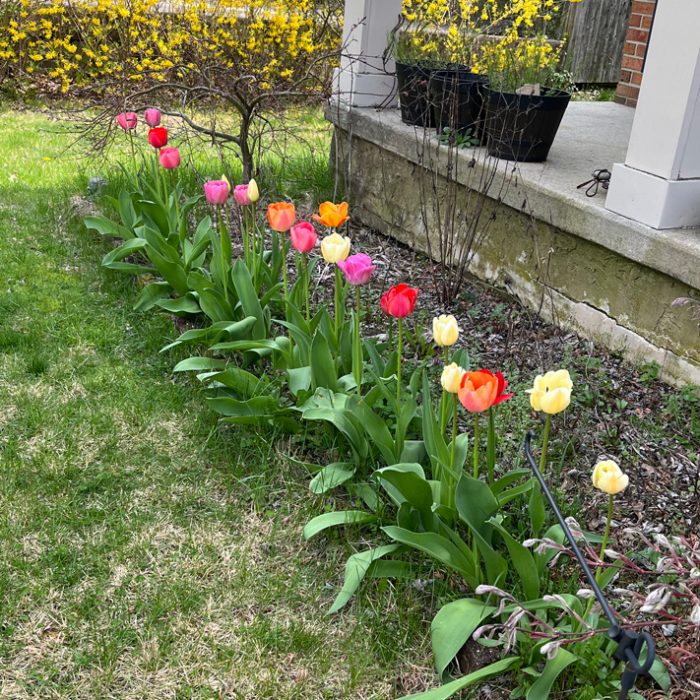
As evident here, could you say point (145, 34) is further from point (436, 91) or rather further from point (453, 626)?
point (453, 626)

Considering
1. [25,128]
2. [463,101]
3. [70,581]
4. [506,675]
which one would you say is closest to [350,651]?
[506,675]

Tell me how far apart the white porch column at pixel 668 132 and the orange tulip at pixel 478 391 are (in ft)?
5.37

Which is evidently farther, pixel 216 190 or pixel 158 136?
pixel 158 136

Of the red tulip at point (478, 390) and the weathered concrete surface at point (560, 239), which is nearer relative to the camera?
the red tulip at point (478, 390)

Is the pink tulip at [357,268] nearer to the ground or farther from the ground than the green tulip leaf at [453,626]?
farther from the ground

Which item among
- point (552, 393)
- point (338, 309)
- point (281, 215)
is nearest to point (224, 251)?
point (281, 215)

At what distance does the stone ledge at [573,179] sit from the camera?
3123mm

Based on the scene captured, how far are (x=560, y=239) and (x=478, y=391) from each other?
199 cm

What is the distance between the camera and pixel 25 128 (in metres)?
7.38

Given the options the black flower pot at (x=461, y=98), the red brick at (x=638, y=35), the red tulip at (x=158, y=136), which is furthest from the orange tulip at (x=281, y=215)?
the red brick at (x=638, y=35)

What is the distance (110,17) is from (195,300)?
19.6 feet

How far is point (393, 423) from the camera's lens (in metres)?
2.82

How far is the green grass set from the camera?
210cm

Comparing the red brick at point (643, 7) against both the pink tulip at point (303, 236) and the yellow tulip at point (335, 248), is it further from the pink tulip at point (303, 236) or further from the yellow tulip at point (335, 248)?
the yellow tulip at point (335, 248)
